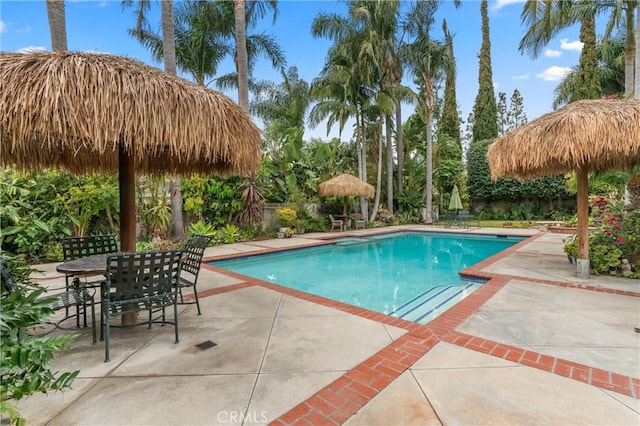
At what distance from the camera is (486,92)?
23906mm

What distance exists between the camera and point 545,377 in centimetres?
272

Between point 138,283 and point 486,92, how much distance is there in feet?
89.0

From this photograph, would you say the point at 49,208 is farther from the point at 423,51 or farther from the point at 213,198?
the point at 423,51

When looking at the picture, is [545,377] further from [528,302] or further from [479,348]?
[528,302]

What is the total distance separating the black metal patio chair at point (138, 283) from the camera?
10.3ft

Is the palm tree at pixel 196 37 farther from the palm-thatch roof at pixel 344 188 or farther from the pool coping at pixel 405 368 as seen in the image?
the pool coping at pixel 405 368

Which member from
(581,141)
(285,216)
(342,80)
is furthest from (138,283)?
(342,80)

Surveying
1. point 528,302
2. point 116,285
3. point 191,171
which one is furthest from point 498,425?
point 191,171

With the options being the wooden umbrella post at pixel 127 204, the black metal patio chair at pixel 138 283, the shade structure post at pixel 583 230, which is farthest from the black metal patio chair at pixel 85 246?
the shade structure post at pixel 583 230

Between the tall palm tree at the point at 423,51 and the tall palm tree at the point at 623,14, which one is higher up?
the tall palm tree at the point at 423,51

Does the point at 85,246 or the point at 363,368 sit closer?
the point at 363,368

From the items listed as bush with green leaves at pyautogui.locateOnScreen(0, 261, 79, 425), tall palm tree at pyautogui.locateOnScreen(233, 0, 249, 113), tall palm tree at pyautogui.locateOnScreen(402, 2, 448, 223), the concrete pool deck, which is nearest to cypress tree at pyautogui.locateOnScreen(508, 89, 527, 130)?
tall palm tree at pyautogui.locateOnScreen(402, 2, 448, 223)

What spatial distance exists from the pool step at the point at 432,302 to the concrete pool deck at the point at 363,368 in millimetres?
747

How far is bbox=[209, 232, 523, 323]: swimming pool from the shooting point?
610 cm
